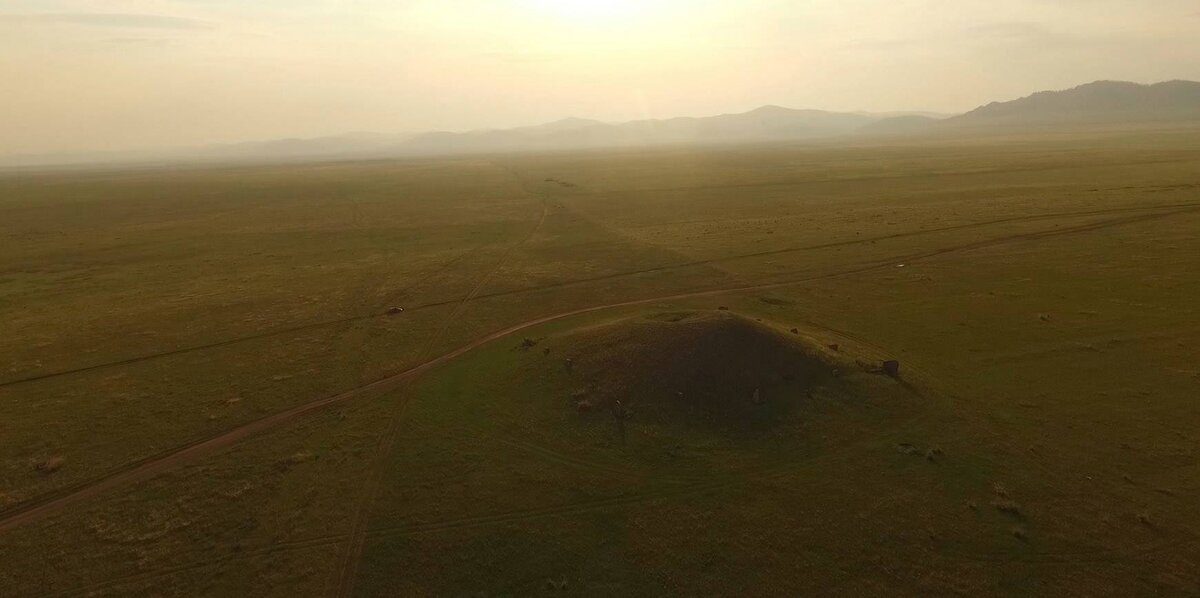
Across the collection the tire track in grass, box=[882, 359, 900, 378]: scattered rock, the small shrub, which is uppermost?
box=[882, 359, 900, 378]: scattered rock

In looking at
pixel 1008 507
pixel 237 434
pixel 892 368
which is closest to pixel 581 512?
pixel 1008 507

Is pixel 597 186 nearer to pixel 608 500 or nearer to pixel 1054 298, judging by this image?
pixel 1054 298

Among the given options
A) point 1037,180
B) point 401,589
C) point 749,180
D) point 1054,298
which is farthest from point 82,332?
point 1037,180

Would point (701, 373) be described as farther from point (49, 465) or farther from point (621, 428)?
point (49, 465)

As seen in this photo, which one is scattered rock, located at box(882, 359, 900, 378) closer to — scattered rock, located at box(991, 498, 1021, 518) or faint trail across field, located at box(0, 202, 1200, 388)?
scattered rock, located at box(991, 498, 1021, 518)

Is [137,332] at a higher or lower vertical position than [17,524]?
higher

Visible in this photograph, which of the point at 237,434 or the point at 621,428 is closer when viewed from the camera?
the point at 621,428

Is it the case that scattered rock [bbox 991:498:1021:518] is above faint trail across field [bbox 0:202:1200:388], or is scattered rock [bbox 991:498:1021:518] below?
below

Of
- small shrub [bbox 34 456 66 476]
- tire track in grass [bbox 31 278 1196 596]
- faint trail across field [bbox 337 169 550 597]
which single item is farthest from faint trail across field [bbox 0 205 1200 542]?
tire track in grass [bbox 31 278 1196 596]
